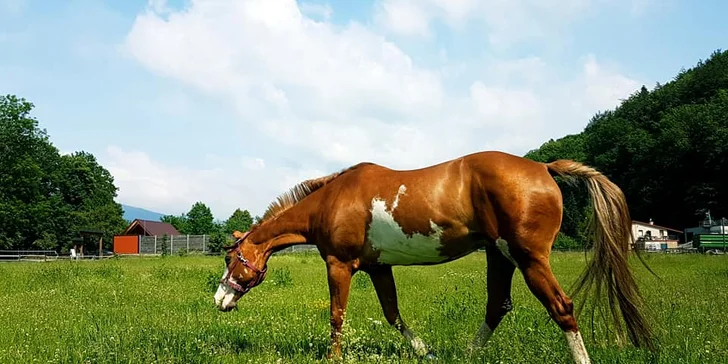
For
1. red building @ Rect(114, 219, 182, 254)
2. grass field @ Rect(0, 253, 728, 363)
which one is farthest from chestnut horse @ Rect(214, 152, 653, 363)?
red building @ Rect(114, 219, 182, 254)

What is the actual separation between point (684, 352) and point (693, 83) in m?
93.8

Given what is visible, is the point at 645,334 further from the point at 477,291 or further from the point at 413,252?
the point at 477,291

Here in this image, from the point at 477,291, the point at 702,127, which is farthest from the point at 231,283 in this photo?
the point at 702,127

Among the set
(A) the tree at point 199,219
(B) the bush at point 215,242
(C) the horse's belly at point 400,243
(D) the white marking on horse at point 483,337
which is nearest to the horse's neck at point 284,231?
(C) the horse's belly at point 400,243

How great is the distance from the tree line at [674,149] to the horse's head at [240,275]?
56312 millimetres

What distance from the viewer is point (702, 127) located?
71125 millimetres

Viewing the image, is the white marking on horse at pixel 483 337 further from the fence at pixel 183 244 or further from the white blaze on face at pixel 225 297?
the fence at pixel 183 244

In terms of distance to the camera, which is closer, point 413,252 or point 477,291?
point 413,252

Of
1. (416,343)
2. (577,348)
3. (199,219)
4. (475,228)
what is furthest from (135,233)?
(577,348)

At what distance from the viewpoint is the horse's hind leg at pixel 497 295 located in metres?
6.83

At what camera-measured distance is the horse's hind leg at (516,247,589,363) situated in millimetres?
5574

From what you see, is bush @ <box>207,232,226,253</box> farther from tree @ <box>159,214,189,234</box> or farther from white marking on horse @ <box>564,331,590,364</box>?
tree @ <box>159,214,189,234</box>

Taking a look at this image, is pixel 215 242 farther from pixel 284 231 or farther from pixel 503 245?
pixel 503 245

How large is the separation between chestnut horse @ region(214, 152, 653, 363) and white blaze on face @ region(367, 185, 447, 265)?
0.04ft
